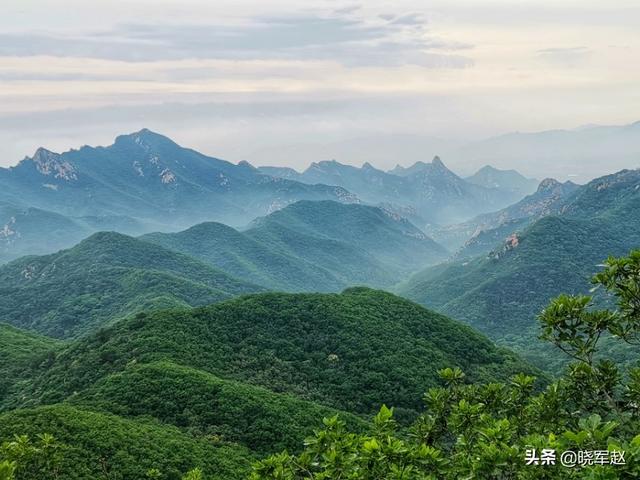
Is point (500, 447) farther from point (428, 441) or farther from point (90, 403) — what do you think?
point (90, 403)

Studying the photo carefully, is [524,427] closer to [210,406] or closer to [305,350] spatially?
[210,406]

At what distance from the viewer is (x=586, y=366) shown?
20391 millimetres

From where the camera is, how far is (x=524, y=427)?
2127 centimetres

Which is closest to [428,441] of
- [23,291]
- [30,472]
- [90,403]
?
[30,472]

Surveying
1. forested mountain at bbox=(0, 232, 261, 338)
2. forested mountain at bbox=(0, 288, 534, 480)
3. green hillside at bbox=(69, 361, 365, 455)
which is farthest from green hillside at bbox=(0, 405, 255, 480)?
forested mountain at bbox=(0, 232, 261, 338)

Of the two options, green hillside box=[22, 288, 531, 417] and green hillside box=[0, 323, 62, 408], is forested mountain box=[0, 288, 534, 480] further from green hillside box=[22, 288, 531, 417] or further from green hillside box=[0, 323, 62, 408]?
green hillside box=[0, 323, 62, 408]

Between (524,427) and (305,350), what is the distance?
246 feet

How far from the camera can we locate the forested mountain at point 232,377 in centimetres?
5253

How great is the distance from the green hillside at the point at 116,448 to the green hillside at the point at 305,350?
77.0 feet

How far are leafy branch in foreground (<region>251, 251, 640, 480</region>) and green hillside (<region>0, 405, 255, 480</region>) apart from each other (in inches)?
1392

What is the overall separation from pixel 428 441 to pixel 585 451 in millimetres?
7751

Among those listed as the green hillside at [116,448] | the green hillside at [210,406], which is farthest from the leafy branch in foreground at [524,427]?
the green hillside at [210,406]

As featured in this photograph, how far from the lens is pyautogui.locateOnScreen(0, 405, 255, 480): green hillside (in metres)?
48.0

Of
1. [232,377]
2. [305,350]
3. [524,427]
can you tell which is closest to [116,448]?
[232,377]
